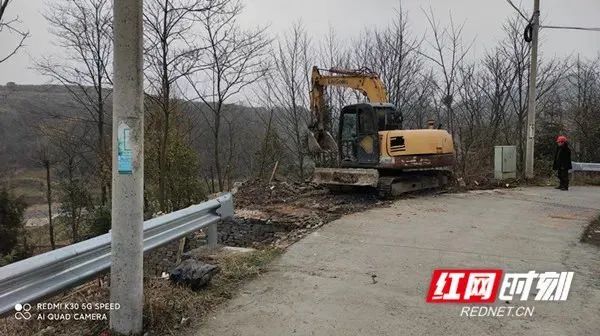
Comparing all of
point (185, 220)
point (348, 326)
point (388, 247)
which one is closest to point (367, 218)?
point (388, 247)

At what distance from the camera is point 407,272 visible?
5547 millimetres

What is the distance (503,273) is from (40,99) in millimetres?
38311

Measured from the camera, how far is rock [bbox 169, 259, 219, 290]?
4555 millimetres

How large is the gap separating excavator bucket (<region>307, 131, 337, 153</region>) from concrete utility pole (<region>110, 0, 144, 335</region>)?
32.1 ft

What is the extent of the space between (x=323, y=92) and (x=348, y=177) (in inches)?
117

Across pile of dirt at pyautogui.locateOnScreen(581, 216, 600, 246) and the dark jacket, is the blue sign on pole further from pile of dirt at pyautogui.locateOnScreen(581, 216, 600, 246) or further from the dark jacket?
the dark jacket

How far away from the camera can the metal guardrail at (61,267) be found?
320cm

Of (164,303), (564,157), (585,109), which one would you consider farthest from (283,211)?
(585,109)

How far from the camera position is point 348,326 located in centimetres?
392

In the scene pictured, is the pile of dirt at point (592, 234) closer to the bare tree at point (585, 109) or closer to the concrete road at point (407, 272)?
the concrete road at point (407, 272)

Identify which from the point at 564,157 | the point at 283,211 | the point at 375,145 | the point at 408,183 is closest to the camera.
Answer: the point at 283,211

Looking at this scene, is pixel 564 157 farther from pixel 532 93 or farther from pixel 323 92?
pixel 323 92

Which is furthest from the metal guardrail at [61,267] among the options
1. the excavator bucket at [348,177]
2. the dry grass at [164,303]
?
the excavator bucket at [348,177]

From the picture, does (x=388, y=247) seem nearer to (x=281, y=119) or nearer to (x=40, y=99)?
(x=281, y=119)
